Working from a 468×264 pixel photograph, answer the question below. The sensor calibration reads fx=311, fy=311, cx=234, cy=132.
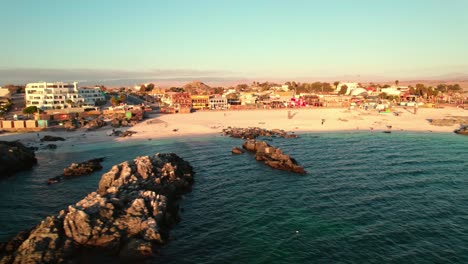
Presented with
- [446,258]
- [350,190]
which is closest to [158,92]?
[350,190]

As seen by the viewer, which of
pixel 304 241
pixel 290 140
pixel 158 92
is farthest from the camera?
pixel 158 92

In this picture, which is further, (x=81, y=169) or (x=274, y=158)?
(x=274, y=158)

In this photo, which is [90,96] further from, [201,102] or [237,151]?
[237,151]

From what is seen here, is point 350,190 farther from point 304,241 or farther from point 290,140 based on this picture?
point 290,140

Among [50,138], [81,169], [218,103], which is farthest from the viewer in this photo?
[218,103]

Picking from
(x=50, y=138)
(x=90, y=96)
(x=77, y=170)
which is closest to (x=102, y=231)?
(x=77, y=170)

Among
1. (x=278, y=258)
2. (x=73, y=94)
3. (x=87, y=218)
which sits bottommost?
(x=278, y=258)
